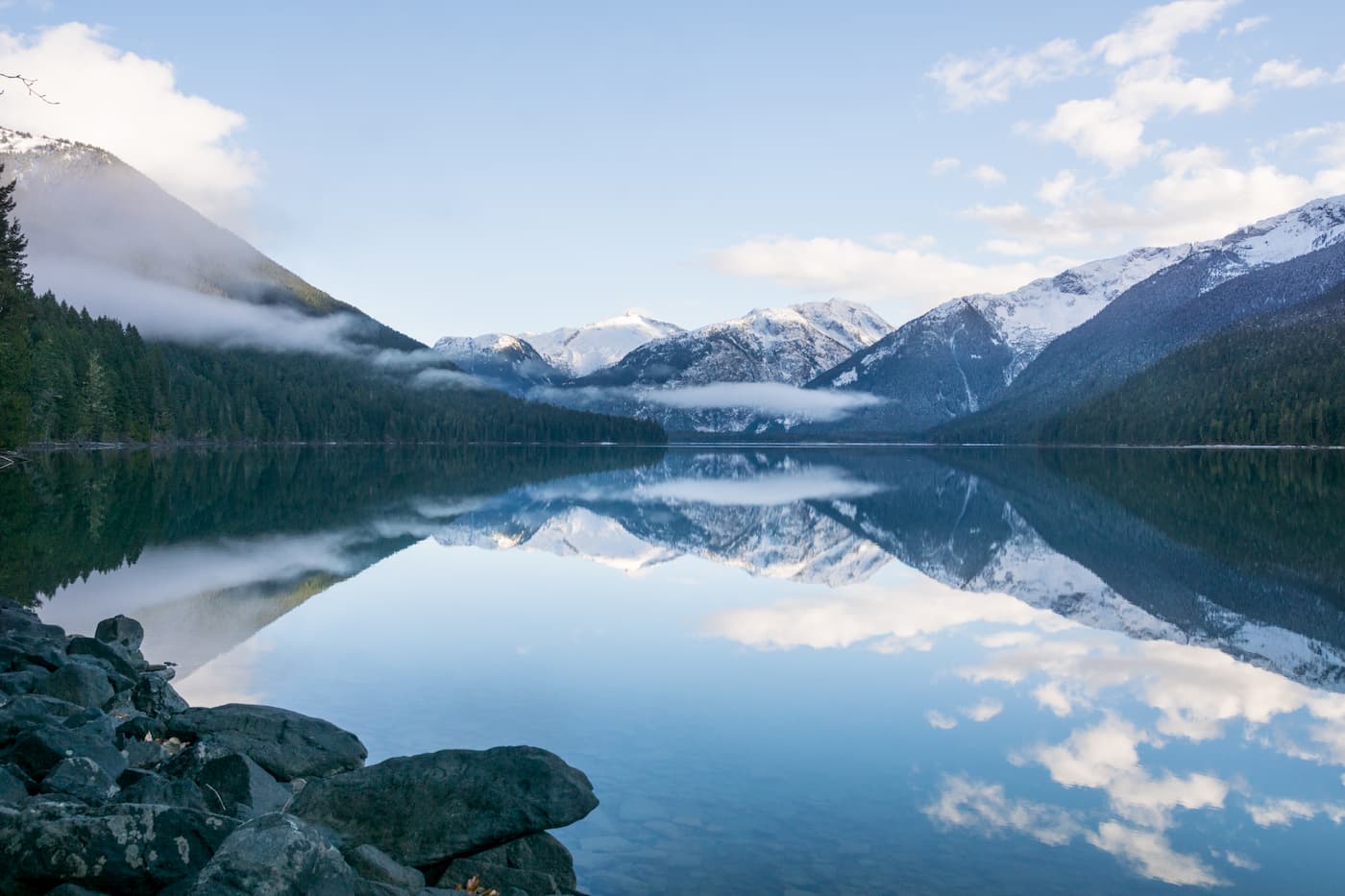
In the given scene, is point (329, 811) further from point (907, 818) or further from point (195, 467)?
Answer: point (195, 467)

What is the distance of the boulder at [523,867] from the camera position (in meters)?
9.37

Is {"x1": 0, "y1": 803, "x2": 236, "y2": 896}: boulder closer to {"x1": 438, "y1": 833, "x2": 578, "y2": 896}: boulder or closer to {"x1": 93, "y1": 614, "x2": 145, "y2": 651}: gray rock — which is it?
{"x1": 438, "y1": 833, "x2": 578, "y2": 896}: boulder

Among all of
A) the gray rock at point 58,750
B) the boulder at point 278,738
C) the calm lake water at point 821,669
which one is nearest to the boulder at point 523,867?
the calm lake water at point 821,669

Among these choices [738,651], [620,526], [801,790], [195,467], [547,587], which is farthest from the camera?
[195,467]

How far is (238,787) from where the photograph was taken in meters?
10.3

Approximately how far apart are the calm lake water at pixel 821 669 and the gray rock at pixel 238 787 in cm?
A: 329

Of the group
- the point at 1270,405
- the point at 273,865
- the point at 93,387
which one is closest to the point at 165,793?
the point at 273,865

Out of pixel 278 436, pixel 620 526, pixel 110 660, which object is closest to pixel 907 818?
pixel 110 660

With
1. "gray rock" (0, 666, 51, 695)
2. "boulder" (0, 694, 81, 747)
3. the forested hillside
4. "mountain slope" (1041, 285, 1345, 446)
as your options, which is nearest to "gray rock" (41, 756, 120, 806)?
"boulder" (0, 694, 81, 747)

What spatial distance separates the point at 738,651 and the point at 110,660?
12181mm

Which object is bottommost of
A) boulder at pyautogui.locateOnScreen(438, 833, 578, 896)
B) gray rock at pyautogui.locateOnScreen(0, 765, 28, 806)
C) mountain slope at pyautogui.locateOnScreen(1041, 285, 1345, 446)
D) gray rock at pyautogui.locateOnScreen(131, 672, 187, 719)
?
boulder at pyautogui.locateOnScreen(438, 833, 578, 896)

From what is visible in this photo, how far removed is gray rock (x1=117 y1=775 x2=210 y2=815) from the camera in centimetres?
901

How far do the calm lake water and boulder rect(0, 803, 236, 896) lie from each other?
13.4 ft

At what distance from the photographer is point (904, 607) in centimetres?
2595
